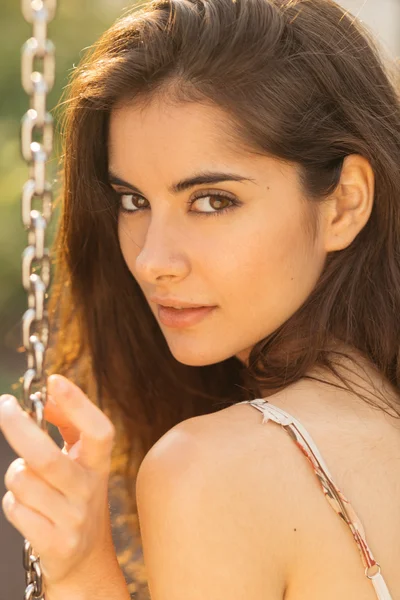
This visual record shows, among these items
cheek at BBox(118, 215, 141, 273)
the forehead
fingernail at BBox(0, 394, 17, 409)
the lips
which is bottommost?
the lips

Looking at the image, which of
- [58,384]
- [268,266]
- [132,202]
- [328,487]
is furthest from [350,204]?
[58,384]

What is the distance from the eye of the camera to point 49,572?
6.13 feet

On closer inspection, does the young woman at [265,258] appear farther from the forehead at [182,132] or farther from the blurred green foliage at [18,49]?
the blurred green foliage at [18,49]

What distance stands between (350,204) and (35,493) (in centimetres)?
123

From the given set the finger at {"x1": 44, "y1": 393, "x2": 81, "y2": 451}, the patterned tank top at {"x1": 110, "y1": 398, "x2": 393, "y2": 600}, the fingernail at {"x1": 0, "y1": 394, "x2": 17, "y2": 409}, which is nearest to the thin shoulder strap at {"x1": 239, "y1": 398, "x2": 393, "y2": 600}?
the patterned tank top at {"x1": 110, "y1": 398, "x2": 393, "y2": 600}

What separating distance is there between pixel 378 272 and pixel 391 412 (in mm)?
475

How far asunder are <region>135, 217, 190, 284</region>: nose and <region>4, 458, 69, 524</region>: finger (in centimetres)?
82

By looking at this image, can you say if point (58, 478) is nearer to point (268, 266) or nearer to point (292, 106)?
point (268, 266)

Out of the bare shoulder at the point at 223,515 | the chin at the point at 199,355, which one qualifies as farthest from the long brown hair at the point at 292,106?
the bare shoulder at the point at 223,515

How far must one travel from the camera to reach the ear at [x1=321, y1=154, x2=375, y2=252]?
2.52 m

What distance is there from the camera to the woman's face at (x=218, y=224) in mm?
2389

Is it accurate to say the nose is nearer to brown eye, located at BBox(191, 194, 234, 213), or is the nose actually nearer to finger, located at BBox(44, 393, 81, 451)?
brown eye, located at BBox(191, 194, 234, 213)

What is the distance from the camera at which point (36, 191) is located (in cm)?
164

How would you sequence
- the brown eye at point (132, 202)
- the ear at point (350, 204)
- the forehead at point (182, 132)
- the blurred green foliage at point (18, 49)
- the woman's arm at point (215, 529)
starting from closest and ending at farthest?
the woman's arm at point (215, 529) → the forehead at point (182, 132) → the ear at point (350, 204) → the brown eye at point (132, 202) → the blurred green foliage at point (18, 49)
